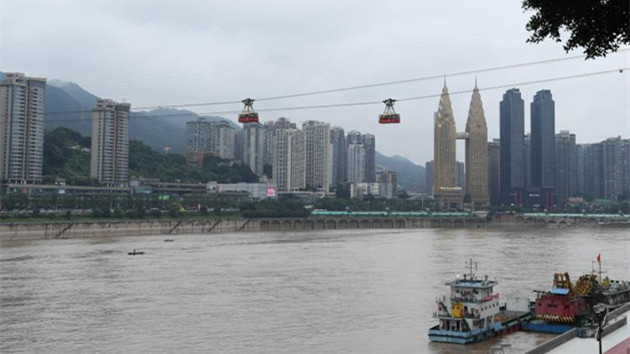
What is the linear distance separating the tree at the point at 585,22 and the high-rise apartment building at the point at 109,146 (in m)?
131

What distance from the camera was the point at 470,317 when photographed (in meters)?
22.4

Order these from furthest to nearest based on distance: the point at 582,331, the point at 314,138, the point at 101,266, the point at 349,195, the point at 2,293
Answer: the point at 314,138
the point at 349,195
the point at 101,266
the point at 2,293
the point at 582,331

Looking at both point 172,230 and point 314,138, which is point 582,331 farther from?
point 314,138

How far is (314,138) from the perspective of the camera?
194 meters

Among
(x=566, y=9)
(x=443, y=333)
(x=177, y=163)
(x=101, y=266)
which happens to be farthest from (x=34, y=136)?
(x=566, y=9)

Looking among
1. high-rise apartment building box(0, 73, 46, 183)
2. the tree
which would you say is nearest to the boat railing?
the tree

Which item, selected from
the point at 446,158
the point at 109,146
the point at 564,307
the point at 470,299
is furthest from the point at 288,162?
the point at 470,299

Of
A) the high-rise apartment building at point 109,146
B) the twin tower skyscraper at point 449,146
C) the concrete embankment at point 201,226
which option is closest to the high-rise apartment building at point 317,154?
the twin tower skyscraper at point 449,146

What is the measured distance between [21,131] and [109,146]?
65.2ft

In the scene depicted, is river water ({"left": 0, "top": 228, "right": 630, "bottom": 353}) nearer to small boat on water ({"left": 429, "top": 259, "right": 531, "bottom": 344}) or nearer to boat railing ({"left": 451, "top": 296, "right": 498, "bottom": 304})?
small boat on water ({"left": 429, "top": 259, "right": 531, "bottom": 344})

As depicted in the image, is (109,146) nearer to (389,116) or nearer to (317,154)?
(317,154)

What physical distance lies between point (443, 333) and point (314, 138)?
568 ft

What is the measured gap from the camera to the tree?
26.4 feet

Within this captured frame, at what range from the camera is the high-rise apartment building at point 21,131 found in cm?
11331
